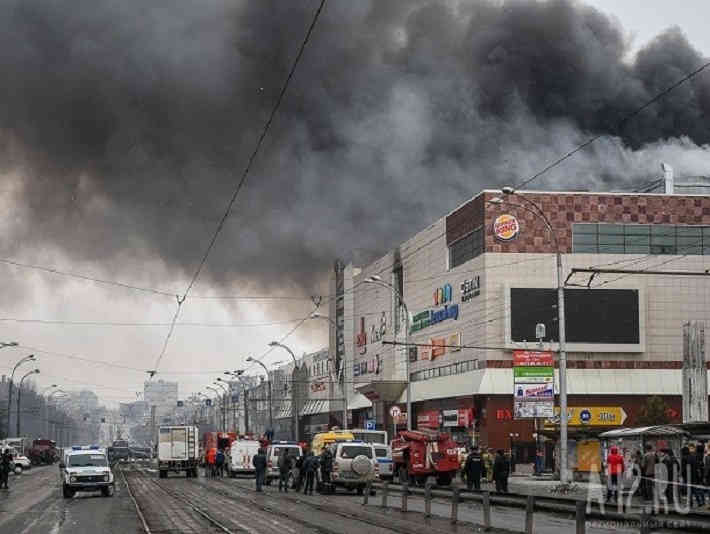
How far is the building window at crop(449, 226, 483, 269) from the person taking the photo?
85.1 m

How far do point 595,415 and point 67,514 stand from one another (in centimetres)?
5322

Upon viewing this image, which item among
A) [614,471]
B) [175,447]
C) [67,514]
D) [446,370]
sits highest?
[446,370]

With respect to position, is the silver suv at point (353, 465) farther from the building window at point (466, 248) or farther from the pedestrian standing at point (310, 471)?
the building window at point (466, 248)

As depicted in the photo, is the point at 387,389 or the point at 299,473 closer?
the point at 299,473

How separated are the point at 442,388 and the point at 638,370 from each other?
14965mm

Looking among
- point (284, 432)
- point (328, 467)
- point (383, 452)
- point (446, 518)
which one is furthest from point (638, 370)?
point (284, 432)

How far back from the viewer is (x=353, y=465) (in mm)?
48594

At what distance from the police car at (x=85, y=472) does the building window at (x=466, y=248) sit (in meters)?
43.5

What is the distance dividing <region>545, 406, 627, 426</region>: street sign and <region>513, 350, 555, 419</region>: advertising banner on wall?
27.5 metres

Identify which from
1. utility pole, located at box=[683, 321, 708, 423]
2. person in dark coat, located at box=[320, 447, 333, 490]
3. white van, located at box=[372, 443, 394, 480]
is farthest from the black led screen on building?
person in dark coat, located at box=[320, 447, 333, 490]

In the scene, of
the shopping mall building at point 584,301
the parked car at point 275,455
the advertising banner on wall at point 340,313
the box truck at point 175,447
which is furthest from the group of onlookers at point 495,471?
the advertising banner on wall at point 340,313

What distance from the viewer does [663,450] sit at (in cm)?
3897

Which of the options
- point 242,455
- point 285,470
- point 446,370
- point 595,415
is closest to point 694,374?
point 285,470

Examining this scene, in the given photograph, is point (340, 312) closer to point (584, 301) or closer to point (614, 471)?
point (584, 301)
